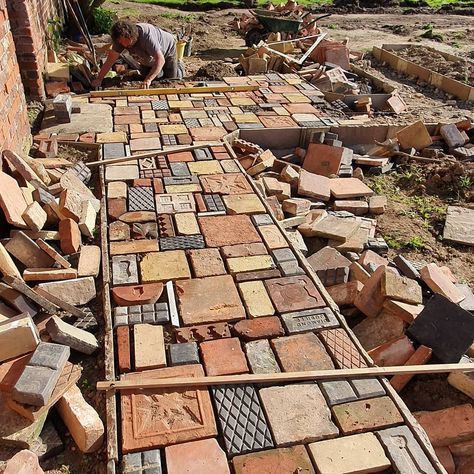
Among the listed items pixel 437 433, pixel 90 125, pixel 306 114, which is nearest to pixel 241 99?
pixel 306 114

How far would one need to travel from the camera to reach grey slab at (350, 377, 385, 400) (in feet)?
8.98

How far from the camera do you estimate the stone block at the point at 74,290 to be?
10.8 ft

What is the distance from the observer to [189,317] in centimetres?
320

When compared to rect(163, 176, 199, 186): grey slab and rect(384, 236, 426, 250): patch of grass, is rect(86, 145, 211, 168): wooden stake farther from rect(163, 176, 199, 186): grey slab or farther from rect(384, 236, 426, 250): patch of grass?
rect(384, 236, 426, 250): patch of grass

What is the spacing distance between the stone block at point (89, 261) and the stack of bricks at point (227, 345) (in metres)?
0.14

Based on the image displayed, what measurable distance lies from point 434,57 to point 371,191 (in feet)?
23.3

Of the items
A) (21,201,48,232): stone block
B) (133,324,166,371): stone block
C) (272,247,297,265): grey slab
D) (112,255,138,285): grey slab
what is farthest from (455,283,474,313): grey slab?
(21,201,48,232): stone block

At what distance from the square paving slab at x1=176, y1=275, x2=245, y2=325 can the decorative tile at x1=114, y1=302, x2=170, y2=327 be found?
0.13m

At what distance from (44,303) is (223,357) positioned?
4.09 feet

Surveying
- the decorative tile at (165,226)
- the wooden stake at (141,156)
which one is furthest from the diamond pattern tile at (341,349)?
the wooden stake at (141,156)

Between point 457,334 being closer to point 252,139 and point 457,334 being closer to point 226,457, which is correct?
point 226,457

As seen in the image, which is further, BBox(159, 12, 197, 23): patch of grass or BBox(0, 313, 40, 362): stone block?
BBox(159, 12, 197, 23): patch of grass

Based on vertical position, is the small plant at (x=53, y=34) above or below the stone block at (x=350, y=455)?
above

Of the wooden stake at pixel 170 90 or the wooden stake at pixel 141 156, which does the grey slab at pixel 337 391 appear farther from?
the wooden stake at pixel 170 90
